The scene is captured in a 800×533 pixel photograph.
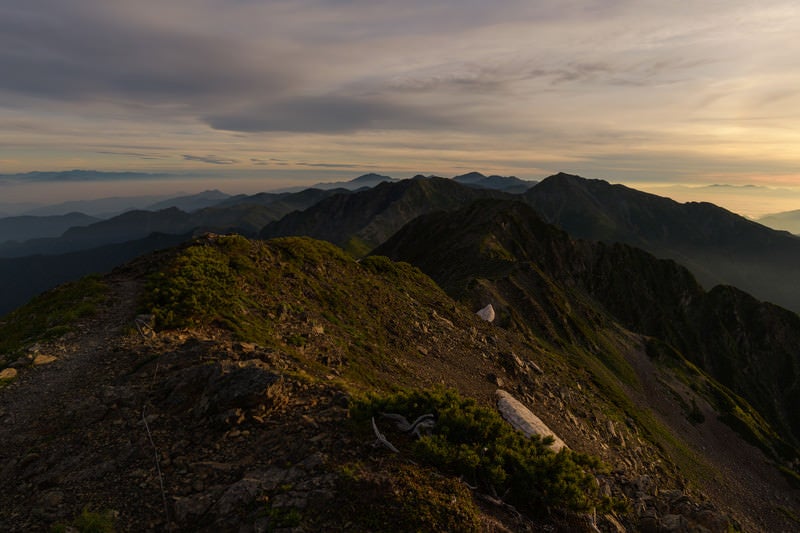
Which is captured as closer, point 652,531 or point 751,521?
point 652,531

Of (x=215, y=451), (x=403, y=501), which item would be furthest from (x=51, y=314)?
(x=403, y=501)

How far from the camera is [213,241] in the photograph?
29.5 metres

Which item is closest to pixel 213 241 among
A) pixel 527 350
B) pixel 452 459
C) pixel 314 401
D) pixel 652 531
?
pixel 314 401

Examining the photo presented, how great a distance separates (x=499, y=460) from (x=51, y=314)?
2284cm

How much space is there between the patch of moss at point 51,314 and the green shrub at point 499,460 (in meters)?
16.3

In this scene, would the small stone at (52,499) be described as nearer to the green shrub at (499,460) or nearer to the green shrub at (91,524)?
the green shrub at (91,524)

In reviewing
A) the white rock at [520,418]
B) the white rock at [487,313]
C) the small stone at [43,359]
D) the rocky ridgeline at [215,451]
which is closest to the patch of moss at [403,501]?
the rocky ridgeline at [215,451]

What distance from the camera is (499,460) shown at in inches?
419

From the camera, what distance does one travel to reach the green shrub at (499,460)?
1029cm

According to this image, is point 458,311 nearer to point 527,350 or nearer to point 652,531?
point 527,350

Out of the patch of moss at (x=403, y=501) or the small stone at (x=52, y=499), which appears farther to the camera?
the small stone at (x=52, y=499)

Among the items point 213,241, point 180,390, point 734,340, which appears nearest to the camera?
point 180,390

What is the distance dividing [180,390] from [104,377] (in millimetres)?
3861

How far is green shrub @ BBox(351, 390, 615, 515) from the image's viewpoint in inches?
405
